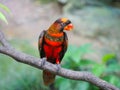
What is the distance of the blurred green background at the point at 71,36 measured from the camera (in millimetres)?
4496

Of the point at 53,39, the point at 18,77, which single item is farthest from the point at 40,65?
the point at 18,77

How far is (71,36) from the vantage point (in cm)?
571

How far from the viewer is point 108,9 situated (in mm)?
6180

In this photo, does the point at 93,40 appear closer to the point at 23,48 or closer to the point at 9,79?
the point at 23,48

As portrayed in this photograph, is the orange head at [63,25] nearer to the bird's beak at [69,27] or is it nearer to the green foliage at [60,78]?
the bird's beak at [69,27]

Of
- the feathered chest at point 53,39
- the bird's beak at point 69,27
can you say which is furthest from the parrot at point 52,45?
the bird's beak at point 69,27

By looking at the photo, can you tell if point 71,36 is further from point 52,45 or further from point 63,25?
point 63,25

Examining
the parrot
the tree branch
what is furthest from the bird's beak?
the tree branch

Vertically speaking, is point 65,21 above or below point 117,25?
above

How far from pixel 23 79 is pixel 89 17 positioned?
1.87 m

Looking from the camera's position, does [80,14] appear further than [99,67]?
Yes

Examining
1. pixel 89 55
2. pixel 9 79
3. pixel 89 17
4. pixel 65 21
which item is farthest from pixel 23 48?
pixel 65 21

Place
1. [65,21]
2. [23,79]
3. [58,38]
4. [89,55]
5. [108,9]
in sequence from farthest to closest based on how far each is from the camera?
[108,9] → [89,55] → [23,79] → [58,38] → [65,21]

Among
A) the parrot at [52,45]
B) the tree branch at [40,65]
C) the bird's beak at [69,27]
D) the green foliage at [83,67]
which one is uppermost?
the bird's beak at [69,27]
